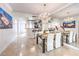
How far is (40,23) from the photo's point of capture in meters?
2.25

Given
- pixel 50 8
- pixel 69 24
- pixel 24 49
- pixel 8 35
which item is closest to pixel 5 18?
pixel 8 35

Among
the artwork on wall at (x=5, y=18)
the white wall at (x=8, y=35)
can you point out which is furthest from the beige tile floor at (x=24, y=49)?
the artwork on wall at (x=5, y=18)

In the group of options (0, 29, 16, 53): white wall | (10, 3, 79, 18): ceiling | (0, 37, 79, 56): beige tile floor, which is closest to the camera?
(10, 3, 79, 18): ceiling

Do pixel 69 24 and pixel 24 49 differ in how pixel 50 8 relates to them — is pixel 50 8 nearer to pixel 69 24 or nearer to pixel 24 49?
pixel 69 24

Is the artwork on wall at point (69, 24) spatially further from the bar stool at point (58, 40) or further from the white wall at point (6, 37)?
the white wall at point (6, 37)

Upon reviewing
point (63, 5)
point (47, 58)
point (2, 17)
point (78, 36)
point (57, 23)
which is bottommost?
point (47, 58)

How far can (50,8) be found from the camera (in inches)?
80.0

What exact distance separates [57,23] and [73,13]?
1.32 ft

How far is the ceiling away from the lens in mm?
1918

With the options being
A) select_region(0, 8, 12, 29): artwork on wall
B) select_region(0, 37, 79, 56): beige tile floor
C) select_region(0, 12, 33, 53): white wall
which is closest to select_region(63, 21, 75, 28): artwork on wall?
select_region(0, 37, 79, 56): beige tile floor

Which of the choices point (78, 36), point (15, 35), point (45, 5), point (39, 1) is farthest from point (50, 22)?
point (15, 35)

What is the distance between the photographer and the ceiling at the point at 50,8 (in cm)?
192

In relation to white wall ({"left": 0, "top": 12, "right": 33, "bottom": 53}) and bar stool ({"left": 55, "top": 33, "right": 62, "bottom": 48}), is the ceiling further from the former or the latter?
bar stool ({"left": 55, "top": 33, "right": 62, "bottom": 48})

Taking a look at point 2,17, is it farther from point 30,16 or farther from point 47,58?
point 47,58
